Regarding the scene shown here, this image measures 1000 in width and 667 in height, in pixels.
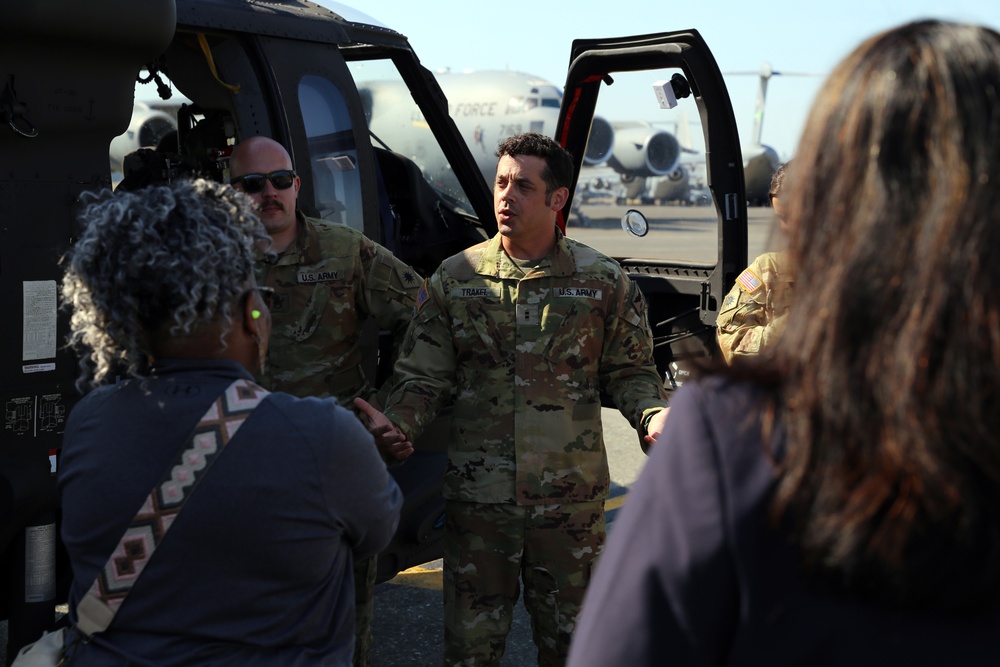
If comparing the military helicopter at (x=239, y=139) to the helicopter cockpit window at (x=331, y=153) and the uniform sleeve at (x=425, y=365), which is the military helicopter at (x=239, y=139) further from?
the uniform sleeve at (x=425, y=365)

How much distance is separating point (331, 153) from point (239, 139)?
0.37 metres

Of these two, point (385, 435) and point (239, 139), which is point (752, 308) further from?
point (239, 139)

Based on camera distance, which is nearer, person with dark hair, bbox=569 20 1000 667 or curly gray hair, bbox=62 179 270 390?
person with dark hair, bbox=569 20 1000 667

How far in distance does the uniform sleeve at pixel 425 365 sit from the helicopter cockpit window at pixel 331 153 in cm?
109

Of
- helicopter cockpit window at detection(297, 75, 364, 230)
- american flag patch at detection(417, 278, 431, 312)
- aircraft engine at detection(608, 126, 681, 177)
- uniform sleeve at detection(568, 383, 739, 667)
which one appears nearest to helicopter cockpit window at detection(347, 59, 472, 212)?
helicopter cockpit window at detection(297, 75, 364, 230)

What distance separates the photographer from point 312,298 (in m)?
3.43

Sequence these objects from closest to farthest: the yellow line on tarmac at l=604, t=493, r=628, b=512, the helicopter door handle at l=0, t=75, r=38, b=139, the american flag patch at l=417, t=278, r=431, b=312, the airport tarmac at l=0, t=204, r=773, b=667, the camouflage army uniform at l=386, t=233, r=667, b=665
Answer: the helicopter door handle at l=0, t=75, r=38, b=139
the camouflage army uniform at l=386, t=233, r=667, b=665
the american flag patch at l=417, t=278, r=431, b=312
the airport tarmac at l=0, t=204, r=773, b=667
the yellow line on tarmac at l=604, t=493, r=628, b=512

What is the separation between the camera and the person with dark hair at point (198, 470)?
1.54 m

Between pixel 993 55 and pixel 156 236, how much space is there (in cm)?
120

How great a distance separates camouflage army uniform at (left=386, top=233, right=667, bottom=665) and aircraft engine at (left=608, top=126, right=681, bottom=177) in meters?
21.6

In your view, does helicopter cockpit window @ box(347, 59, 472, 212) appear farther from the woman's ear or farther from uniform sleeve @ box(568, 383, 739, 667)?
uniform sleeve @ box(568, 383, 739, 667)

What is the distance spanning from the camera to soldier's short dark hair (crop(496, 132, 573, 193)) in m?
3.32

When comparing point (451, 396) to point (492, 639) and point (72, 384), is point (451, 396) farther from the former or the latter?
point (72, 384)

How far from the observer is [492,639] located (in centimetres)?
317
